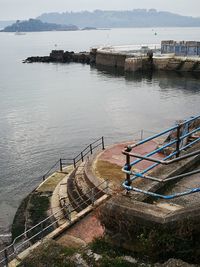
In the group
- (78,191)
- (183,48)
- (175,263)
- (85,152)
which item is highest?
(183,48)

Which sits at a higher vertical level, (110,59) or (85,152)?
(110,59)

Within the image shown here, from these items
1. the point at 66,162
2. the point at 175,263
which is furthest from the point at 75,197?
the point at 66,162

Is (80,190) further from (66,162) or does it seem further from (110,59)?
(110,59)

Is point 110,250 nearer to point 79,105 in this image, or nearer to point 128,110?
point 128,110

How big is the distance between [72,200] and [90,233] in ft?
15.0

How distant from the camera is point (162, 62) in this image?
248 feet

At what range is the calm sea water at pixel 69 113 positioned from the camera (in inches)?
1029

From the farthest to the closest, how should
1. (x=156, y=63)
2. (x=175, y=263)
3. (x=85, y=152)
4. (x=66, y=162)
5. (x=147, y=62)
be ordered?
(x=147, y=62)
(x=156, y=63)
(x=85, y=152)
(x=66, y=162)
(x=175, y=263)

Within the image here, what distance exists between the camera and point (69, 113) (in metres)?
43.5

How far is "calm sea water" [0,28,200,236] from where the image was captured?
26.1 m

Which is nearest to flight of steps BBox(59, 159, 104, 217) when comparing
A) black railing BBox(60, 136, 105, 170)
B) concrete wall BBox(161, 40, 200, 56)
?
black railing BBox(60, 136, 105, 170)

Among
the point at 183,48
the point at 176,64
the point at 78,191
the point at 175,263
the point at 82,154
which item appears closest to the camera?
the point at 175,263

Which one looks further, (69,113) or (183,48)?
(183,48)

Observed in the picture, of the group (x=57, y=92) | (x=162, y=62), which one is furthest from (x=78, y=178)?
(x=162, y=62)
